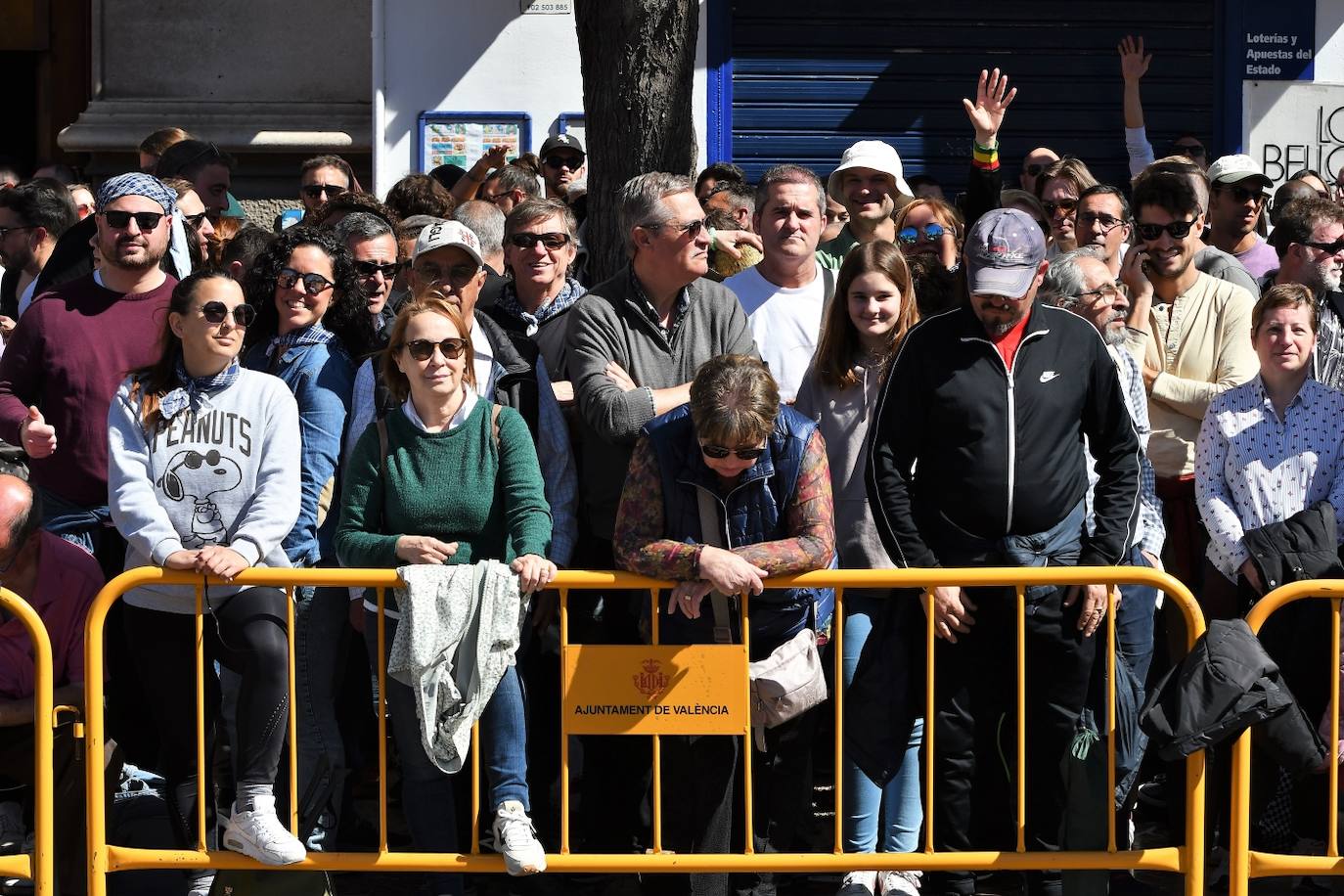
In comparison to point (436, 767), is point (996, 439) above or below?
above

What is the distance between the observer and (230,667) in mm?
A: 5230

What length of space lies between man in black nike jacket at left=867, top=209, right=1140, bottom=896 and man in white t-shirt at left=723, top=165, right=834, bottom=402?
3.02ft

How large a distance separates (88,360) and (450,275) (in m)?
1.26

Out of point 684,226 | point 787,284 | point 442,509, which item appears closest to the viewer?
point 442,509

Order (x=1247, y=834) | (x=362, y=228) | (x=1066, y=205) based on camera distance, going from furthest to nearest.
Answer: (x=1066, y=205) < (x=362, y=228) < (x=1247, y=834)

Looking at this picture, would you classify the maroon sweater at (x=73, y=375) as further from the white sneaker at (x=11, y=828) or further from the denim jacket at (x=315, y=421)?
the white sneaker at (x=11, y=828)

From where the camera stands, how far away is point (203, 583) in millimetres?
5027

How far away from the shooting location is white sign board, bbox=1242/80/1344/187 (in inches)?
492

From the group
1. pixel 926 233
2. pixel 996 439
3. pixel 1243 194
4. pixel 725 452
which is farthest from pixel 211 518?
pixel 1243 194

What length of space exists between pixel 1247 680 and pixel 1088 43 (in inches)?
350

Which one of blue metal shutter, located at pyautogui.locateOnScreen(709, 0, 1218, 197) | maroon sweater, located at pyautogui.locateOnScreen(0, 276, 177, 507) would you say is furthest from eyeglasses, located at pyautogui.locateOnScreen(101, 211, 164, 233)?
blue metal shutter, located at pyautogui.locateOnScreen(709, 0, 1218, 197)

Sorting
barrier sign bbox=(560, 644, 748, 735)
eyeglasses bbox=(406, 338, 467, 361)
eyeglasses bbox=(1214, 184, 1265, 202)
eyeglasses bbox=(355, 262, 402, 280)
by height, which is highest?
eyeglasses bbox=(1214, 184, 1265, 202)

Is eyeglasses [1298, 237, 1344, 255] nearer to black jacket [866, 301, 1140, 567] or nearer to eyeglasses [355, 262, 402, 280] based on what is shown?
black jacket [866, 301, 1140, 567]

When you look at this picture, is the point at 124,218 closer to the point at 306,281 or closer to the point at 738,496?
the point at 306,281
